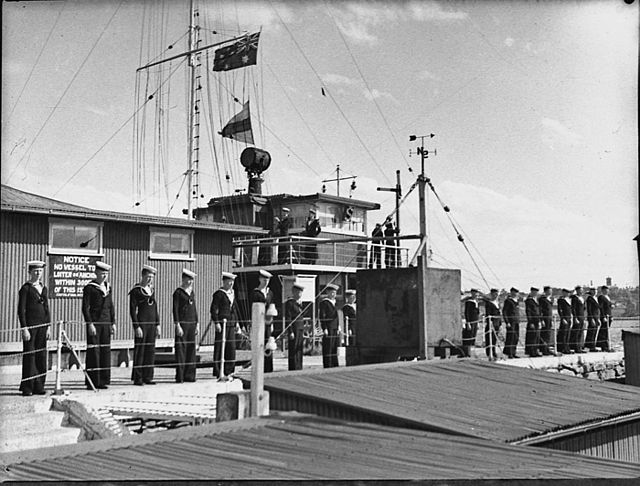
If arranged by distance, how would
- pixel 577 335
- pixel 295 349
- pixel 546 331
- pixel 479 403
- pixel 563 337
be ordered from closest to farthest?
pixel 479 403 < pixel 295 349 < pixel 546 331 < pixel 563 337 < pixel 577 335

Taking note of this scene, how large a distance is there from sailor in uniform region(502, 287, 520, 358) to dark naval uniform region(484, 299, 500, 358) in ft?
0.67

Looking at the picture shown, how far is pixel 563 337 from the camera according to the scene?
46.5 ft

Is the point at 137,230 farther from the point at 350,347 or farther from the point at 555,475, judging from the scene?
the point at 555,475

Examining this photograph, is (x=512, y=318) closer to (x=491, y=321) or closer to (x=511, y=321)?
(x=511, y=321)

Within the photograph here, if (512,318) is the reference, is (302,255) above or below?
above

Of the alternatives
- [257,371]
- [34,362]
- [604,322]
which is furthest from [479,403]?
[604,322]

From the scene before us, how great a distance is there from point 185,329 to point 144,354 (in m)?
0.77

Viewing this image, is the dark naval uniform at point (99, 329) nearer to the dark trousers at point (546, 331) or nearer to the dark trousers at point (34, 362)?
the dark trousers at point (34, 362)

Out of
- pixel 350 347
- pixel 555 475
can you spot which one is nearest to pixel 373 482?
pixel 555 475

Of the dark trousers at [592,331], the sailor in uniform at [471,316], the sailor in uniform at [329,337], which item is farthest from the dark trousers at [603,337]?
the sailor in uniform at [329,337]

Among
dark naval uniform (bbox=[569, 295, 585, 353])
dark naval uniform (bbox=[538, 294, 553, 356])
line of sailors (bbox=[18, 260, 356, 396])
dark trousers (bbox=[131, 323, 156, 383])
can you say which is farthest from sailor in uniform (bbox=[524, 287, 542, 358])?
dark trousers (bbox=[131, 323, 156, 383])

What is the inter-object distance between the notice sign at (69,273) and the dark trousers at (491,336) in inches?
271

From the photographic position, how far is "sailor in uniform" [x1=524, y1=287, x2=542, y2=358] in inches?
536

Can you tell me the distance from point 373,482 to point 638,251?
7.83 ft
